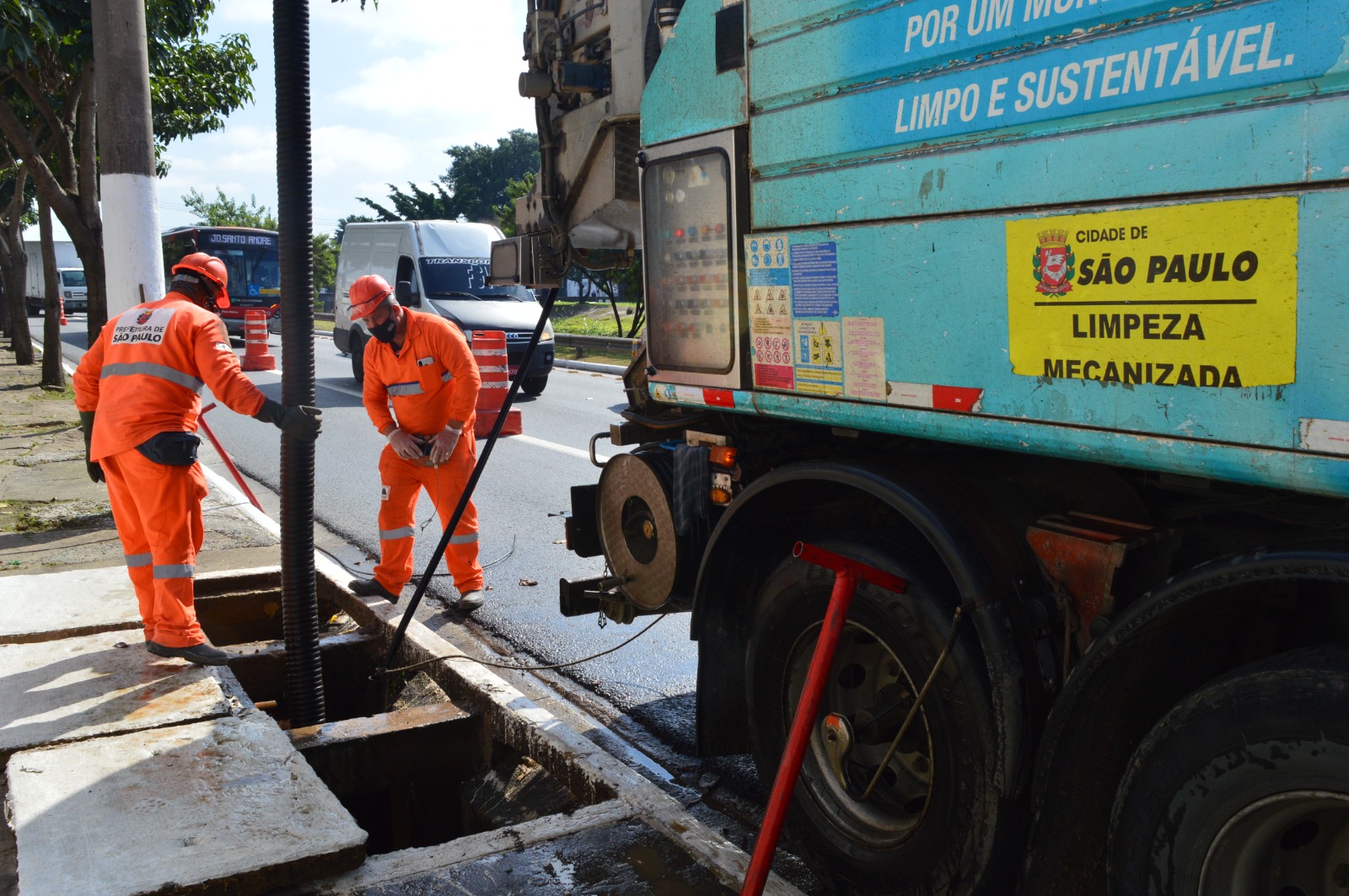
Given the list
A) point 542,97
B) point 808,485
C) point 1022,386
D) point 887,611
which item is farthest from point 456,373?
point 1022,386

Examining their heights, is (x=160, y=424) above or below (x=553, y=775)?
above

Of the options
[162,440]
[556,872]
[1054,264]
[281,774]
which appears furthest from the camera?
[162,440]

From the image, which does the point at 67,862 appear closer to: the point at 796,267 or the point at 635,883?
the point at 635,883

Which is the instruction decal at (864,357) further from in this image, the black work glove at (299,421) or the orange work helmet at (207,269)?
the orange work helmet at (207,269)

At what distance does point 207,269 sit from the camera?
5.20 m

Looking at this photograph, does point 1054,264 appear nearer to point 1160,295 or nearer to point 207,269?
point 1160,295

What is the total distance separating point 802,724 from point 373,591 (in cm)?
396

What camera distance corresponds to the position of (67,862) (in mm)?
2994

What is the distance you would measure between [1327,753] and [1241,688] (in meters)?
0.19

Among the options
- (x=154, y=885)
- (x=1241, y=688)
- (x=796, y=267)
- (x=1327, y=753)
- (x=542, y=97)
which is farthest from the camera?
(x=542, y=97)

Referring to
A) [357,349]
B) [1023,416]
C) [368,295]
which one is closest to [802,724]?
[1023,416]

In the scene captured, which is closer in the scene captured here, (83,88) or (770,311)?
(770,311)

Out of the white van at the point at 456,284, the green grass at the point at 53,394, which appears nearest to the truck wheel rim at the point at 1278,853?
the white van at the point at 456,284

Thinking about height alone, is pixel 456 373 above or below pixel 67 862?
above
